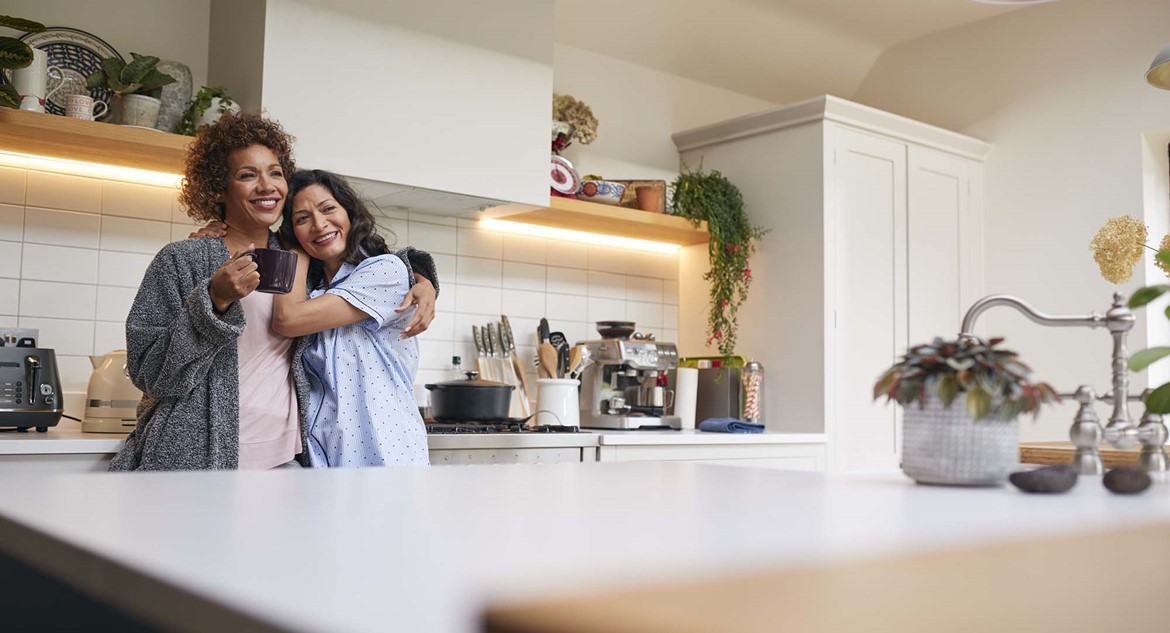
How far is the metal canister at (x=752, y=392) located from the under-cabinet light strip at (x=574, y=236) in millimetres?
647

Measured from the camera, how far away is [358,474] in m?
1.08

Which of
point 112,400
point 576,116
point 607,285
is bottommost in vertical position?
point 112,400

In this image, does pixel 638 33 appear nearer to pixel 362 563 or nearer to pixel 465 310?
pixel 465 310

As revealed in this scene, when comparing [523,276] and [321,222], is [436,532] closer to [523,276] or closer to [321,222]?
[321,222]

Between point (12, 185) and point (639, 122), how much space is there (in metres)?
2.32

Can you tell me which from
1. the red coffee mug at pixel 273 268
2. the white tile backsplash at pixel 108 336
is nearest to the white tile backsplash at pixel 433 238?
the white tile backsplash at pixel 108 336

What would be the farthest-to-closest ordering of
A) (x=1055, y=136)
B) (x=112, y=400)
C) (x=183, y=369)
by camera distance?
1. (x=1055, y=136)
2. (x=112, y=400)
3. (x=183, y=369)

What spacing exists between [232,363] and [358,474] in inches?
41.4

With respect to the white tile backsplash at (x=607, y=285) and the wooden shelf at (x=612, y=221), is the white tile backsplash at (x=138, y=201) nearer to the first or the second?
the wooden shelf at (x=612, y=221)

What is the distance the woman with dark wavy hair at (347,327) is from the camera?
6.72 feet

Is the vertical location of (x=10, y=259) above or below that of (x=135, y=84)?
below

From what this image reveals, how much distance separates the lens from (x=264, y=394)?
2.07m

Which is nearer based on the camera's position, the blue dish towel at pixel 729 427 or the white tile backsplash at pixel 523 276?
the blue dish towel at pixel 729 427

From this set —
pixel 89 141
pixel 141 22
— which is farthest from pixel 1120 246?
pixel 141 22
